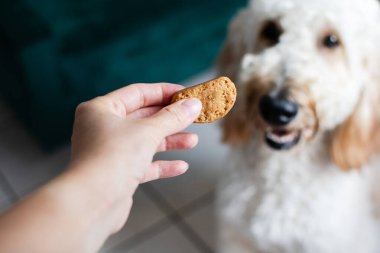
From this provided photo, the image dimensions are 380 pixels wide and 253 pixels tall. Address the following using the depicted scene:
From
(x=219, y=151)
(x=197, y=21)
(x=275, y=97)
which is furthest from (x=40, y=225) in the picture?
(x=197, y=21)

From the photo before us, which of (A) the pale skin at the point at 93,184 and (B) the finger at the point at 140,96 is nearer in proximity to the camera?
(A) the pale skin at the point at 93,184

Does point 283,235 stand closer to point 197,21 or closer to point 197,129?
point 197,129

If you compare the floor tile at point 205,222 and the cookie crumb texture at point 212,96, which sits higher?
the cookie crumb texture at point 212,96

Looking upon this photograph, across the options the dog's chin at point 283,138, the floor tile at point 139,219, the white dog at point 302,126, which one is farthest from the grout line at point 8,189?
the dog's chin at point 283,138

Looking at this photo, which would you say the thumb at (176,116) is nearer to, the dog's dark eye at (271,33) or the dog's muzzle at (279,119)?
the dog's muzzle at (279,119)

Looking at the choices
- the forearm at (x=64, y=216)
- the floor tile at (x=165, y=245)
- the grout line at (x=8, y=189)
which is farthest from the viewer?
the grout line at (x=8, y=189)

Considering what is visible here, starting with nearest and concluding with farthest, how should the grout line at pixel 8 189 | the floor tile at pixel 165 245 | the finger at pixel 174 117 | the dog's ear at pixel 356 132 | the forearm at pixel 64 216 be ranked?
the forearm at pixel 64 216 → the finger at pixel 174 117 → the dog's ear at pixel 356 132 → the floor tile at pixel 165 245 → the grout line at pixel 8 189

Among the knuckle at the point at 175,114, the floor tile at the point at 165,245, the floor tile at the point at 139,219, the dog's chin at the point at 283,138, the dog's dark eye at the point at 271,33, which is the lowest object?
the floor tile at the point at 165,245
